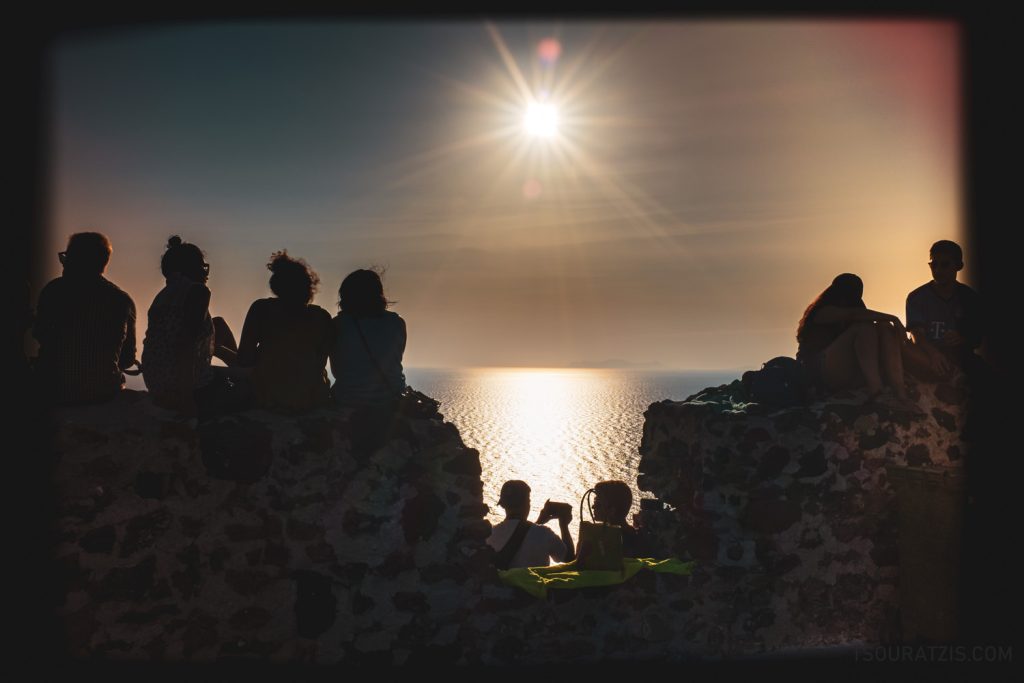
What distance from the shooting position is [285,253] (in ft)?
19.7

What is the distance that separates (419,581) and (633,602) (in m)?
1.80

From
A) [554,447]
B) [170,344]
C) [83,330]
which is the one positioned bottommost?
[554,447]

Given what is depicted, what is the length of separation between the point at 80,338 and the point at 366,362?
2.15m

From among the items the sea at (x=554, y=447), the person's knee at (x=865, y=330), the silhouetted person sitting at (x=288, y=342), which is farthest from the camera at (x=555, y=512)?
the sea at (x=554, y=447)

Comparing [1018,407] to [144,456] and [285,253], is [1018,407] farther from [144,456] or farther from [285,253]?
[144,456]

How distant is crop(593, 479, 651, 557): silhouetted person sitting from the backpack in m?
1.57

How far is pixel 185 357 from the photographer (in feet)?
18.4

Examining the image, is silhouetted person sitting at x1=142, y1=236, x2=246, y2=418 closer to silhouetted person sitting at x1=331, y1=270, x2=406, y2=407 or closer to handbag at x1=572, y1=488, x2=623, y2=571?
silhouetted person sitting at x1=331, y1=270, x2=406, y2=407

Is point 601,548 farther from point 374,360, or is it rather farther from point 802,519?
point 374,360

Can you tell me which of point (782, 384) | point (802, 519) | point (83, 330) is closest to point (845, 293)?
point (782, 384)

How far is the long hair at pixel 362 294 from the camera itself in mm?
6180

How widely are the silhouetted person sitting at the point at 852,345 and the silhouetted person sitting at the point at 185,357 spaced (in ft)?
17.0

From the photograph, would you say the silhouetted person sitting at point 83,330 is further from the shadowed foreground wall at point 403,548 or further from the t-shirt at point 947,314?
the t-shirt at point 947,314

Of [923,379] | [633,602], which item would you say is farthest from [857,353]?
[633,602]
